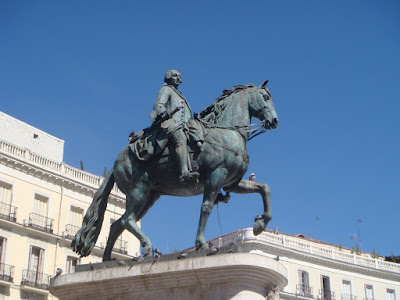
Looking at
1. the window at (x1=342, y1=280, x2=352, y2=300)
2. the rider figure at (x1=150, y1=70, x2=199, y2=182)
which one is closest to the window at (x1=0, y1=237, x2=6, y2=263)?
the window at (x1=342, y1=280, x2=352, y2=300)

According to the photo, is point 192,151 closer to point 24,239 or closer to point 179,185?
point 179,185

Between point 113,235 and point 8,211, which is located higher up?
point 8,211

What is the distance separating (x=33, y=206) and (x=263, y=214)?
3183cm

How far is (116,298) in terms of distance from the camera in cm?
1068

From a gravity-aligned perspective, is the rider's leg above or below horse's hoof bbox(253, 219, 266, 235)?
above

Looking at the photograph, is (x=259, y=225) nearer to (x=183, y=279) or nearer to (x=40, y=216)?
(x=183, y=279)

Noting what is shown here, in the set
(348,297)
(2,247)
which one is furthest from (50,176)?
(348,297)

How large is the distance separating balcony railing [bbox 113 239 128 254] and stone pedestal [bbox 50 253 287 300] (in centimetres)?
3233

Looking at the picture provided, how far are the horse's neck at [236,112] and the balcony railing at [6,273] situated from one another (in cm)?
2873

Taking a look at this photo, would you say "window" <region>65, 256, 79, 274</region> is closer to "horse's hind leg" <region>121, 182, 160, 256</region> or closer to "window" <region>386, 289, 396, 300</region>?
"window" <region>386, 289, 396, 300</region>

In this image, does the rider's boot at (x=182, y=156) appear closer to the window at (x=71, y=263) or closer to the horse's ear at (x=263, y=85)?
the horse's ear at (x=263, y=85)

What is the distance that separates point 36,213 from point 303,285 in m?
20.7

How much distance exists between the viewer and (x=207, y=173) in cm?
1119

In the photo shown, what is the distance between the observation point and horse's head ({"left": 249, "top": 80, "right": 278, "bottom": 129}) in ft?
39.2
